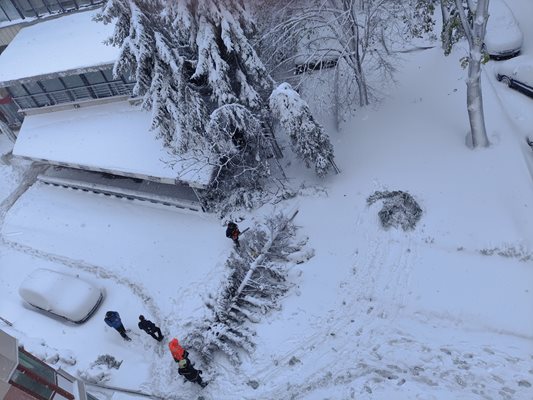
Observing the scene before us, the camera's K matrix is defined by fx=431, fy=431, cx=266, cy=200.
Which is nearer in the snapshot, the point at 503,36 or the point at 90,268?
the point at 90,268

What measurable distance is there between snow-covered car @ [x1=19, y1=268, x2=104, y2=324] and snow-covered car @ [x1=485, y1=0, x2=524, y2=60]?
18.3 meters

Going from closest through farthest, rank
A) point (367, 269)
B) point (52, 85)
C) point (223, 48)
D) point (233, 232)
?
point (367, 269), point (223, 48), point (233, 232), point (52, 85)

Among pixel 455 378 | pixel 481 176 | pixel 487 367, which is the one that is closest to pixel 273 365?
pixel 455 378

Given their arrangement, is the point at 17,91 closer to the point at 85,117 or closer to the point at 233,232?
the point at 85,117

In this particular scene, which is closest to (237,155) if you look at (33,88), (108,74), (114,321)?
(114,321)

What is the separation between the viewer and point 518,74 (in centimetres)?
1658

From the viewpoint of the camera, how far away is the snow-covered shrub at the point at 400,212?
45.8 ft

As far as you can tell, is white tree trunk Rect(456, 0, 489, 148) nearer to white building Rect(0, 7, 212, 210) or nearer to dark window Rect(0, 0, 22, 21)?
white building Rect(0, 7, 212, 210)

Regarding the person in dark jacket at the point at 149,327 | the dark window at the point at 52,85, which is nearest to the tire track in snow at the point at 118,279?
the person in dark jacket at the point at 149,327

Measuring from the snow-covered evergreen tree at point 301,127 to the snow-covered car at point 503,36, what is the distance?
8.80 metres

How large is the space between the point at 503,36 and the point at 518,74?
7.80 feet

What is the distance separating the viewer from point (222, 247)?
15641 millimetres

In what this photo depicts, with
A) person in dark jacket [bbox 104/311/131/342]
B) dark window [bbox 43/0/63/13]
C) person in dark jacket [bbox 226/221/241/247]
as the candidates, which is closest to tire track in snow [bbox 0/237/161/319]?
person in dark jacket [bbox 104/311/131/342]

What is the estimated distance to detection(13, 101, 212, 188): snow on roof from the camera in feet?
53.6
